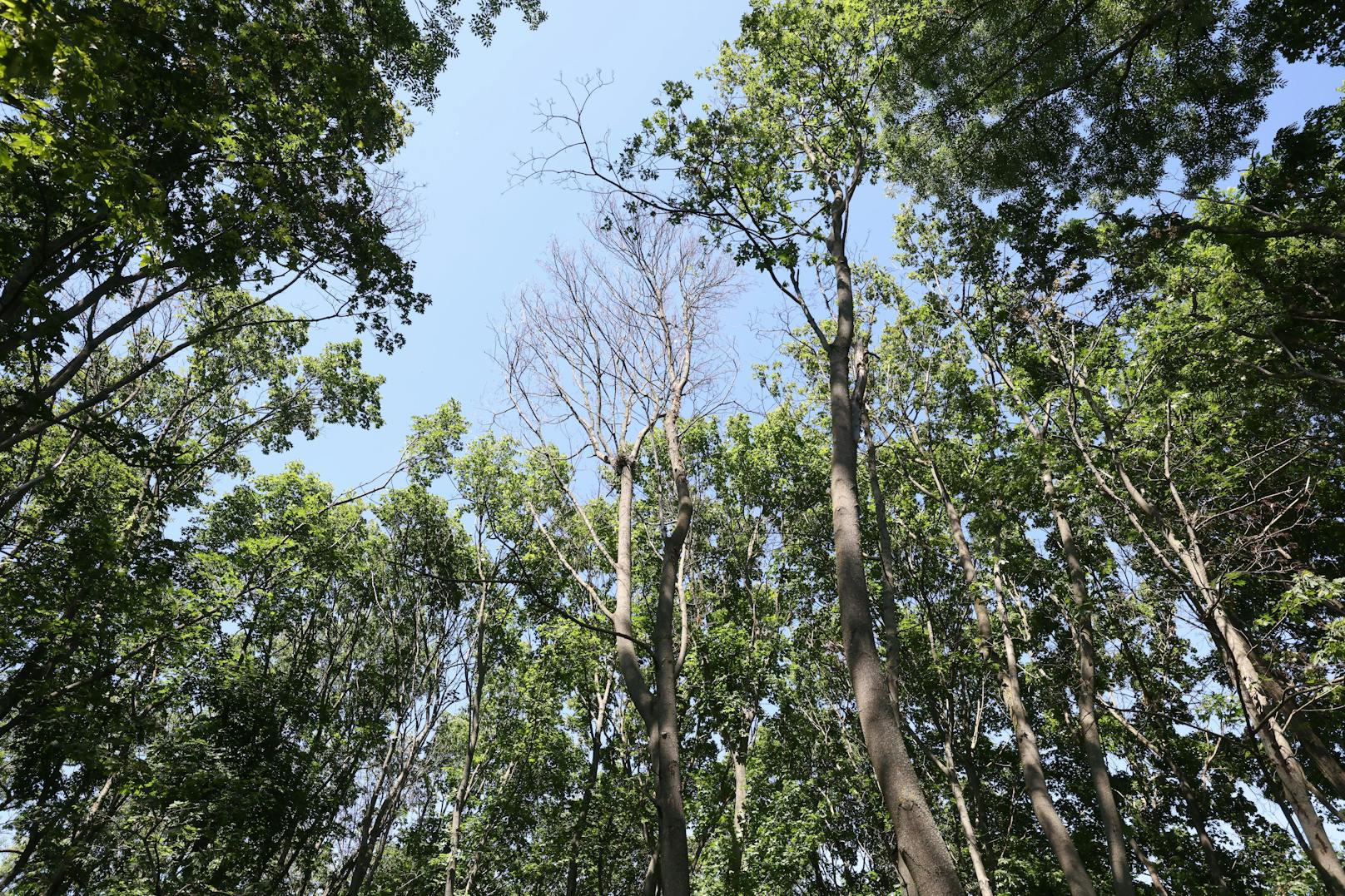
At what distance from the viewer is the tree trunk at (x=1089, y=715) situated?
9305 mm

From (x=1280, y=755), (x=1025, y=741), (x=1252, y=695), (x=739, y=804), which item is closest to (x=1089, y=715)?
(x=1025, y=741)

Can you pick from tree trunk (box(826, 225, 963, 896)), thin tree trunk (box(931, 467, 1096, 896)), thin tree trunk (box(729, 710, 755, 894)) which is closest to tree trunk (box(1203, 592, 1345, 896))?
thin tree trunk (box(931, 467, 1096, 896))

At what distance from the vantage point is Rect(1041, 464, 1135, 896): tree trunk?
9305 mm

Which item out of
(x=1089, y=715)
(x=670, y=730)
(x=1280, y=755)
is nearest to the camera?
(x=670, y=730)

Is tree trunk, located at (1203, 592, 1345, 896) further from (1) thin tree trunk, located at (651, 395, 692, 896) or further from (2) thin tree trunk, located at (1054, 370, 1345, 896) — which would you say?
(1) thin tree trunk, located at (651, 395, 692, 896)

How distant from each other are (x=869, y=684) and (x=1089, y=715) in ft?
28.5

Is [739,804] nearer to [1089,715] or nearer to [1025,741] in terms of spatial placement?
[1025,741]

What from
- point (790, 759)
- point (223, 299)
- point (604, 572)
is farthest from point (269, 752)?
point (790, 759)

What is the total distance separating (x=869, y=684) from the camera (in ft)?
11.5

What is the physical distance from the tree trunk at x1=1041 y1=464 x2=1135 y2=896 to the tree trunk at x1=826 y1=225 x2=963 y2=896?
8165 mm

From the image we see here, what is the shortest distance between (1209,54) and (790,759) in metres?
14.1

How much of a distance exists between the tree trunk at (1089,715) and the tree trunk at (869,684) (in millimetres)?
8165

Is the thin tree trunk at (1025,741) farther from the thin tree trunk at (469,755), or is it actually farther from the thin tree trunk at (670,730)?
the thin tree trunk at (469,755)

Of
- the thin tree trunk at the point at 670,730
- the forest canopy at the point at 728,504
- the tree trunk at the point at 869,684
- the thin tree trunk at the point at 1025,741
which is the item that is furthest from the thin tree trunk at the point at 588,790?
the tree trunk at the point at 869,684
